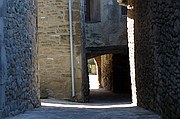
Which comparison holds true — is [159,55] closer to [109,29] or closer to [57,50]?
[57,50]

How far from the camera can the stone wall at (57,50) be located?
11.7m

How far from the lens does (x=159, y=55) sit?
5516 millimetres

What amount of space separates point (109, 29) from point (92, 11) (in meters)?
1.11

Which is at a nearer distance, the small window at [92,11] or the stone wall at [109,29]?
the stone wall at [109,29]

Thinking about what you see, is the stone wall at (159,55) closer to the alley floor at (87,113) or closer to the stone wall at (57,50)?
the alley floor at (87,113)

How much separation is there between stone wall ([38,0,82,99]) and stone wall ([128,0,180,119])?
425 cm

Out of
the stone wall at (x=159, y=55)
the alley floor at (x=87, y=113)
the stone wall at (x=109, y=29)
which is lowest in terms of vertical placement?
the alley floor at (x=87, y=113)

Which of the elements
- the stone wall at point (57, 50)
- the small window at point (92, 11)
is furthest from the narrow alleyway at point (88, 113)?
the small window at point (92, 11)

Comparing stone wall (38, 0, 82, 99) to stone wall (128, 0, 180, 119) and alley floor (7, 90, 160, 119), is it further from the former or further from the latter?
stone wall (128, 0, 180, 119)

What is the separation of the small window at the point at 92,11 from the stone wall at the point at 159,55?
552cm

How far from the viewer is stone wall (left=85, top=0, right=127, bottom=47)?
43.2ft

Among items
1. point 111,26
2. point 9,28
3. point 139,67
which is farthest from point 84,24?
point 9,28

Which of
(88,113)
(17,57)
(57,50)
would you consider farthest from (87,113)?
(57,50)

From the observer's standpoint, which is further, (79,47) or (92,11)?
(92,11)
